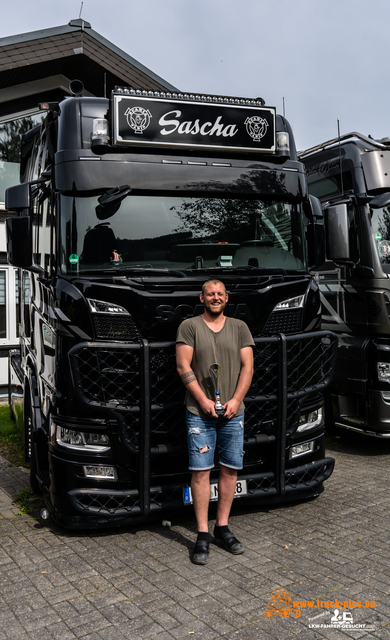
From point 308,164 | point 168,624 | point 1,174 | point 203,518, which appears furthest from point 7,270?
point 168,624

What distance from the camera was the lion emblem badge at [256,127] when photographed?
5.27 m

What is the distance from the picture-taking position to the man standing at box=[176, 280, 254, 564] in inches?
177

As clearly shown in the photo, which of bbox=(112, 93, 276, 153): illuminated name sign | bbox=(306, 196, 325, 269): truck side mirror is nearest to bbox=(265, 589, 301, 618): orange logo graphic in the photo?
bbox=(306, 196, 325, 269): truck side mirror

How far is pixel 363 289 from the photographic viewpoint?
7113 millimetres

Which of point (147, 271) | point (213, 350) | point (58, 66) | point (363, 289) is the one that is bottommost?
point (213, 350)

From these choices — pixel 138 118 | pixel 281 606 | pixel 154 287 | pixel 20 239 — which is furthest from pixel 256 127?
pixel 281 606

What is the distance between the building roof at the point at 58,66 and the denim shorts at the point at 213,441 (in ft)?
26.6

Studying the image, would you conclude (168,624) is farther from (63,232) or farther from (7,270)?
(7,270)

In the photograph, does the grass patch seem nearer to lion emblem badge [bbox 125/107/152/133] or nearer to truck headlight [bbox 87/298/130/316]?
truck headlight [bbox 87/298/130/316]

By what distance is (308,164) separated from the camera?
8430mm

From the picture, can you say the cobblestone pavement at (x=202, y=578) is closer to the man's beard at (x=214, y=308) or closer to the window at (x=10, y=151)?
the man's beard at (x=214, y=308)

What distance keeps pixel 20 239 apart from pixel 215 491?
2.63 m

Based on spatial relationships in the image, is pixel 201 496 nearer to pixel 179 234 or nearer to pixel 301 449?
pixel 301 449

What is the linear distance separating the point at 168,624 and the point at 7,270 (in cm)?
955
